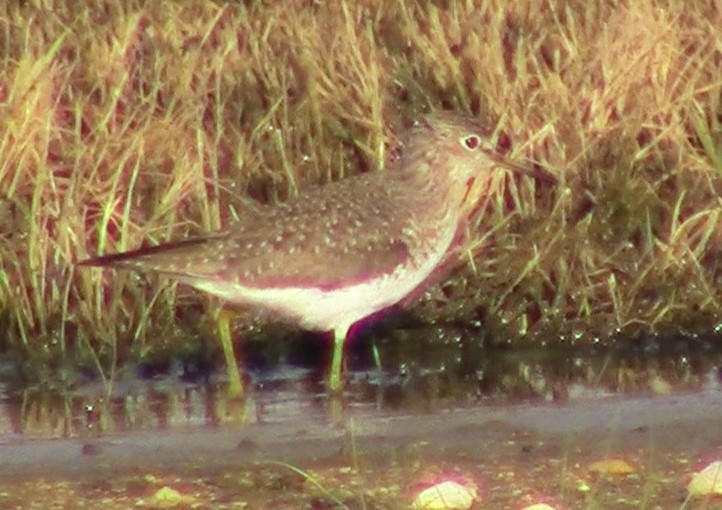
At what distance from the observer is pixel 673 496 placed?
5.48 m

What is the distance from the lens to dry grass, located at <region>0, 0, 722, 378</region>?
7.42 metres

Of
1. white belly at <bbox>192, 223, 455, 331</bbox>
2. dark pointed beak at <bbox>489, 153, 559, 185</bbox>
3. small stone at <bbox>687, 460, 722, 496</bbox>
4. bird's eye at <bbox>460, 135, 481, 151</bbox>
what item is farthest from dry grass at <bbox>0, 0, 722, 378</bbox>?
small stone at <bbox>687, 460, 722, 496</bbox>

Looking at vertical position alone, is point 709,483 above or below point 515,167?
below

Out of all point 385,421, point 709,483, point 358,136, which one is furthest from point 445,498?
point 358,136

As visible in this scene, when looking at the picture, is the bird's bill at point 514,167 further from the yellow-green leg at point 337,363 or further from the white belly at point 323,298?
the yellow-green leg at point 337,363

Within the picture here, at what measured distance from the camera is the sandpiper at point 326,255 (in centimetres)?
674

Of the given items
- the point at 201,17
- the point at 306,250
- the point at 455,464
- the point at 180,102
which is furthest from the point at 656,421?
the point at 201,17

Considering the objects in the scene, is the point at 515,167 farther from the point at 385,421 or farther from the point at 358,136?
the point at 385,421

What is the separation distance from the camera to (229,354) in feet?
22.8

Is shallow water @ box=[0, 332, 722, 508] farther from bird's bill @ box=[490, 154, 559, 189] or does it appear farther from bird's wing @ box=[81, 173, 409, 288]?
bird's bill @ box=[490, 154, 559, 189]

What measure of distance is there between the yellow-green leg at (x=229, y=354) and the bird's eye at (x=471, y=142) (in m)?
1.02

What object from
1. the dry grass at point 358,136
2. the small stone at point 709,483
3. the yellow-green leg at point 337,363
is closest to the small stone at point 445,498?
the small stone at point 709,483

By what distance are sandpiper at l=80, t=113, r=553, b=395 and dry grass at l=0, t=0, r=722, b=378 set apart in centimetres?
47

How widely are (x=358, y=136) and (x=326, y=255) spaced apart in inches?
52.0
